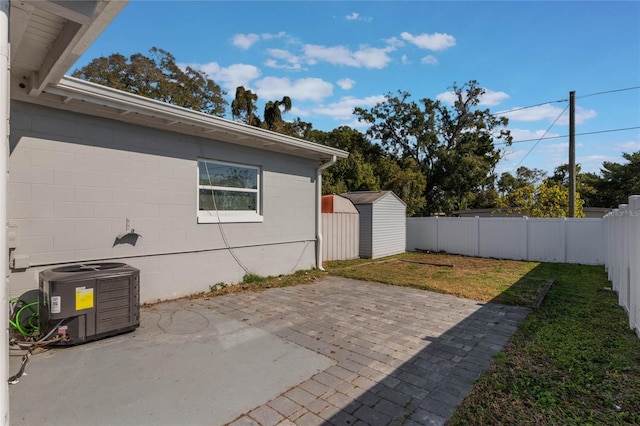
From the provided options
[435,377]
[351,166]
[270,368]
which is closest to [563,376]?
[435,377]

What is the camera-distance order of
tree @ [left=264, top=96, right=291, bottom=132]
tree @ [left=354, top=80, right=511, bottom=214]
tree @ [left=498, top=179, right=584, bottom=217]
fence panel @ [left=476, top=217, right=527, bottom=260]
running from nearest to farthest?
fence panel @ [left=476, top=217, right=527, bottom=260]
tree @ [left=498, top=179, right=584, bottom=217]
tree @ [left=354, top=80, right=511, bottom=214]
tree @ [left=264, top=96, right=291, bottom=132]

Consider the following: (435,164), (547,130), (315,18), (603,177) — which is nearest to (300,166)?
(315,18)

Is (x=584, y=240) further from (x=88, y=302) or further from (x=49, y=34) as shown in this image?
(x=49, y=34)

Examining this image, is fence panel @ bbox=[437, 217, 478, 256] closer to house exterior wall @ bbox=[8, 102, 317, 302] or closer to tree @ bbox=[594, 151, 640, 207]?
house exterior wall @ bbox=[8, 102, 317, 302]

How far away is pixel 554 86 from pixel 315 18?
10592 millimetres

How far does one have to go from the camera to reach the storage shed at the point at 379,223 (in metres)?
12.2

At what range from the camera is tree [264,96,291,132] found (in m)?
25.0

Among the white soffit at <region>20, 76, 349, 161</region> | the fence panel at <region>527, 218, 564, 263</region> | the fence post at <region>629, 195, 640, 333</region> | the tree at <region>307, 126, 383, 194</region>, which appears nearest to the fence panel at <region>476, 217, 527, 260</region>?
the fence panel at <region>527, 218, 564, 263</region>

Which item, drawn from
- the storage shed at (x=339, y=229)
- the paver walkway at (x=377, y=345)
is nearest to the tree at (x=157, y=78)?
the storage shed at (x=339, y=229)

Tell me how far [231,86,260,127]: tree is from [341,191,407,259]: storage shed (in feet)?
49.1

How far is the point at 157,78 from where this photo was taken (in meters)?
20.5

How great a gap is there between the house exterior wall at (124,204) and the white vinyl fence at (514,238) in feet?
29.0

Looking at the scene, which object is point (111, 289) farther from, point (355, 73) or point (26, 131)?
point (355, 73)

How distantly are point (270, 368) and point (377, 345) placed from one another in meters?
1.34
